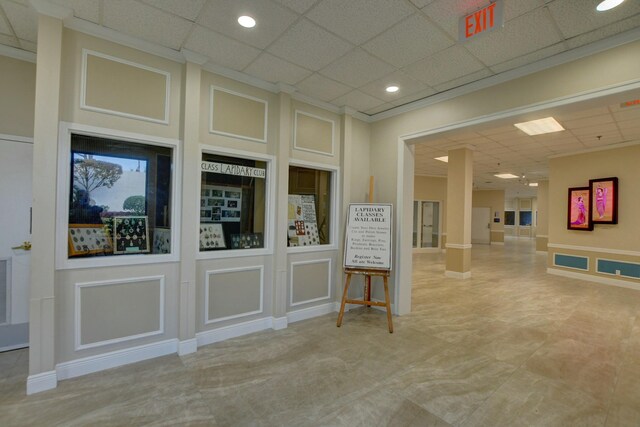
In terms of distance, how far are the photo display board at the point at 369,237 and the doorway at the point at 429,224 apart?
861 centimetres

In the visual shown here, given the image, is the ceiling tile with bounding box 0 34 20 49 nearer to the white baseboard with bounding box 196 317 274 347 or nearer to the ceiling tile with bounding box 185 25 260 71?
the ceiling tile with bounding box 185 25 260 71

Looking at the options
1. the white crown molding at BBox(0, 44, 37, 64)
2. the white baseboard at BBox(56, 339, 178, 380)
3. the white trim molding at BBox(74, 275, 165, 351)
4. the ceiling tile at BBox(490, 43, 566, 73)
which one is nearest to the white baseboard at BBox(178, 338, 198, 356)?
the white baseboard at BBox(56, 339, 178, 380)

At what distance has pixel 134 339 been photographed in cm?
300

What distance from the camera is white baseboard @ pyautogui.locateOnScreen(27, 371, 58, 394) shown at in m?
2.45

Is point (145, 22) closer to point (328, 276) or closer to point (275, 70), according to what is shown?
point (275, 70)

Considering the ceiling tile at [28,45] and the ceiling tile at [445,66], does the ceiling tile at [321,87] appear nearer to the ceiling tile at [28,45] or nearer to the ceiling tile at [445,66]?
the ceiling tile at [445,66]

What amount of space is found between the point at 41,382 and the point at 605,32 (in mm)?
5671

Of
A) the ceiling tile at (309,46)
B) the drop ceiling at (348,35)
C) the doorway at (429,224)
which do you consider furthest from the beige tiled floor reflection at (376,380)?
the doorway at (429,224)

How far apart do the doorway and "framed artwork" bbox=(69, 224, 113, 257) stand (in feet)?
36.8

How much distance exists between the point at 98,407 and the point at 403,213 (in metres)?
3.96

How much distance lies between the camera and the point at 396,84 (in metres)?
3.74

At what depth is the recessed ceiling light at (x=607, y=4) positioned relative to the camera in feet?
7.30

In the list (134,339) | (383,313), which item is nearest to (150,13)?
(134,339)

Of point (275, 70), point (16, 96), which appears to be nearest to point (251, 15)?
point (275, 70)
